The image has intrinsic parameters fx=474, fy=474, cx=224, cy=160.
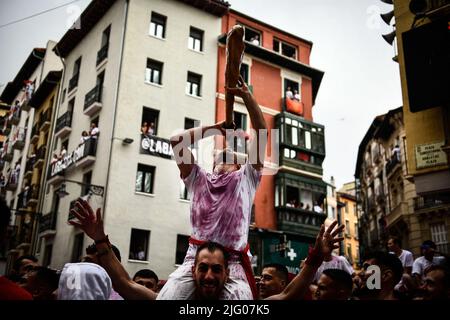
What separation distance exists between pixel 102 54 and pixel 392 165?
2065 centimetres

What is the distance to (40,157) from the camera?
27594 millimetres

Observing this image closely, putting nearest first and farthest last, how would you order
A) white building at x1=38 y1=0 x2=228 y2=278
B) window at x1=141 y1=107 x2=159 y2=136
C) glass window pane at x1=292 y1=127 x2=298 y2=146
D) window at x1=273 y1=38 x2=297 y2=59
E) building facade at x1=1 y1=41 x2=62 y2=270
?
white building at x1=38 y1=0 x2=228 y2=278 → window at x1=141 y1=107 x2=159 y2=136 → glass window pane at x1=292 y1=127 x2=298 y2=146 → window at x1=273 y1=38 x2=297 y2=59 → building facade at x1=1 y1=41 x2=62 y2=270

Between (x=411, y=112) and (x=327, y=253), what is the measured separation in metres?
12.2

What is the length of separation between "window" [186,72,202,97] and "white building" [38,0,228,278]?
0.05m

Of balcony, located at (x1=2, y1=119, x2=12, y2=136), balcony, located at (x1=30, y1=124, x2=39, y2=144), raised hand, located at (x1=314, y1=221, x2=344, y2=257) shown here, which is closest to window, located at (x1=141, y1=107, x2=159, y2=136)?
balcony, located at (x1=30, y1=124, x2=39, y2=144)

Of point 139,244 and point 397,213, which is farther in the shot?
point 397,213

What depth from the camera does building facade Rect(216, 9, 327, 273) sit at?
22.9m

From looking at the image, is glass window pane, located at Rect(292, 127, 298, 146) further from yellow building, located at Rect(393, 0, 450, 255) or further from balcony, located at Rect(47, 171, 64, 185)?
balcony, located at Rect(47, 171, 64, 185)

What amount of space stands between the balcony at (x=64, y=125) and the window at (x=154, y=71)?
558 centimetres

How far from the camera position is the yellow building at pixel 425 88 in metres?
12.8

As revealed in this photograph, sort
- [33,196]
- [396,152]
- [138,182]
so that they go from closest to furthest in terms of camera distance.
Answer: [138,182] → [33,196] → [396,152]

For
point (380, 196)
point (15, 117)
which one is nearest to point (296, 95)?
point (380, 196)

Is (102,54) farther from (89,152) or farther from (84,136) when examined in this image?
(89,152)

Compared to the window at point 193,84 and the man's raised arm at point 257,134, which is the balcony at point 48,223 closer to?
the window at point 193,84
